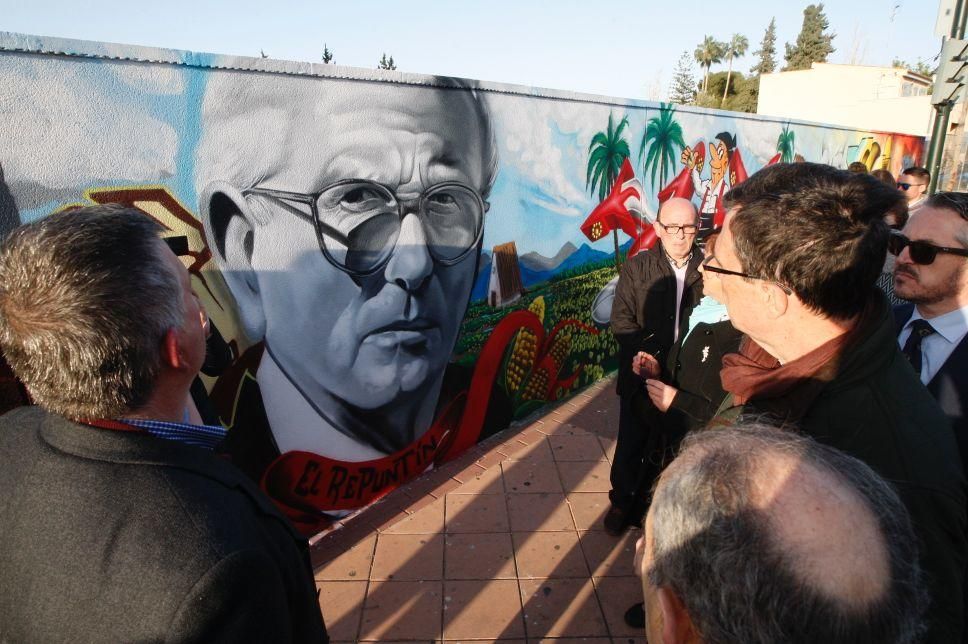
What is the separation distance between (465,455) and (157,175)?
2.69 m

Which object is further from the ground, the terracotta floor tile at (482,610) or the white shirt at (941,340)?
the white shirt at (941,340)

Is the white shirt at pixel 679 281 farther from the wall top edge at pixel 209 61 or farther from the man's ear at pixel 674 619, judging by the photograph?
the man's ear at pixel 674 619

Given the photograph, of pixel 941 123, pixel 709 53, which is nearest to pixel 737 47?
pixel 709 53

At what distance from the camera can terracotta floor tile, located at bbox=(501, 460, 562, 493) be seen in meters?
3.59

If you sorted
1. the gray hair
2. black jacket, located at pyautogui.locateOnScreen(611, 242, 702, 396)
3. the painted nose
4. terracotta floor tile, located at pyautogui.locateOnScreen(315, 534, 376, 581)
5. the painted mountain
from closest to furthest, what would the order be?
1. the gray hair
2. terracotta floor tile, located at pyautogui.locateOnScreen(315, 534, 376, 581)
3. the painted nose
4. black jacket, located at pyautogui.locateOnScreen(611, 242, 702, 396)
5. the painted mountain

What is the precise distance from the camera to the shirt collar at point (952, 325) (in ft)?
6.82

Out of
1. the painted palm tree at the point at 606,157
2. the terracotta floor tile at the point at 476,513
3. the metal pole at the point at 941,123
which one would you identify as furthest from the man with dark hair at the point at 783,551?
→ the metal pole at the point at 941,123

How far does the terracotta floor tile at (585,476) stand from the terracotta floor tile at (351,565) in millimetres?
1352

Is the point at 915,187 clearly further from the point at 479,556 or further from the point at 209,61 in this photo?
the point at 209,61

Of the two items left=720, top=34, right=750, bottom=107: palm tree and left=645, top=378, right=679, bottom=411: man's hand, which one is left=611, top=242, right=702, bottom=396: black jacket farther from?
left=720, top=34, right=750, bottom=107: palm tree

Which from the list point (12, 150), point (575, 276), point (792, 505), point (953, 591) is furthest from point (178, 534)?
point (575, 276)

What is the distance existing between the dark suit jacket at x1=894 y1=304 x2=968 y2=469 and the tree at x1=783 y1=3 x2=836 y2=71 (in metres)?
56.6

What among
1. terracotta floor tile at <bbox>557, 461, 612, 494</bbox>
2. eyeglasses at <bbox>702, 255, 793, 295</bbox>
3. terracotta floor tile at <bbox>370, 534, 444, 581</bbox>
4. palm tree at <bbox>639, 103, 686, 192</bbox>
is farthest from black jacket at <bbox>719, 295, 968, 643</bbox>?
palm tree at <bbox>639, 103, 686, 192</bbox>

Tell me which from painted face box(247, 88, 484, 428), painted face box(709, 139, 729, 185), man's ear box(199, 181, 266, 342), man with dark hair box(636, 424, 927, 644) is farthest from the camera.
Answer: painted face box(709, 139, 729, 185)
